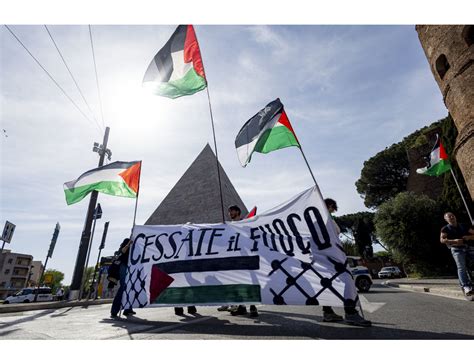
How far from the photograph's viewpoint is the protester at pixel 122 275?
418cm

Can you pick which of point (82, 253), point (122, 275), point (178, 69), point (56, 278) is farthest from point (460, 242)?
point (56, 278)

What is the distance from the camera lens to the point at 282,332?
255 cm

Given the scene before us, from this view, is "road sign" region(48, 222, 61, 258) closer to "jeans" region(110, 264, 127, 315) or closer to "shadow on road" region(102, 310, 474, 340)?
"jeans" region(110, 264, 127, 315)

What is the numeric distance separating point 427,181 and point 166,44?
31.8 meters

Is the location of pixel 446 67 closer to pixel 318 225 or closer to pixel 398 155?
pixel 318 225

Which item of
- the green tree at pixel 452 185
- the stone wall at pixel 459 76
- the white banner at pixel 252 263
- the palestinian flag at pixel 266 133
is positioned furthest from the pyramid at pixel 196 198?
the white banner at pixel 252 263

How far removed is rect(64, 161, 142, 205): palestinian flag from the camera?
18.4 ft

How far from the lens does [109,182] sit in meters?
5.86

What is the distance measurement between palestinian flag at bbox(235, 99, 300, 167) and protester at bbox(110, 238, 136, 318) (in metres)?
2.48

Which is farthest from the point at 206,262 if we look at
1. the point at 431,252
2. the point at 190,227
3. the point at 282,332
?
the point at 431,252

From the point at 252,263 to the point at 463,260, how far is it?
3.95 metres

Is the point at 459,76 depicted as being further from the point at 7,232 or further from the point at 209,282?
the point at 7,232

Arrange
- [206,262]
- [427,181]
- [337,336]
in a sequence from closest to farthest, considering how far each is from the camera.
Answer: [337,336] → [206,262] → [427,181]

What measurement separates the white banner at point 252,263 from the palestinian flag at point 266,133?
1115 millimetres
